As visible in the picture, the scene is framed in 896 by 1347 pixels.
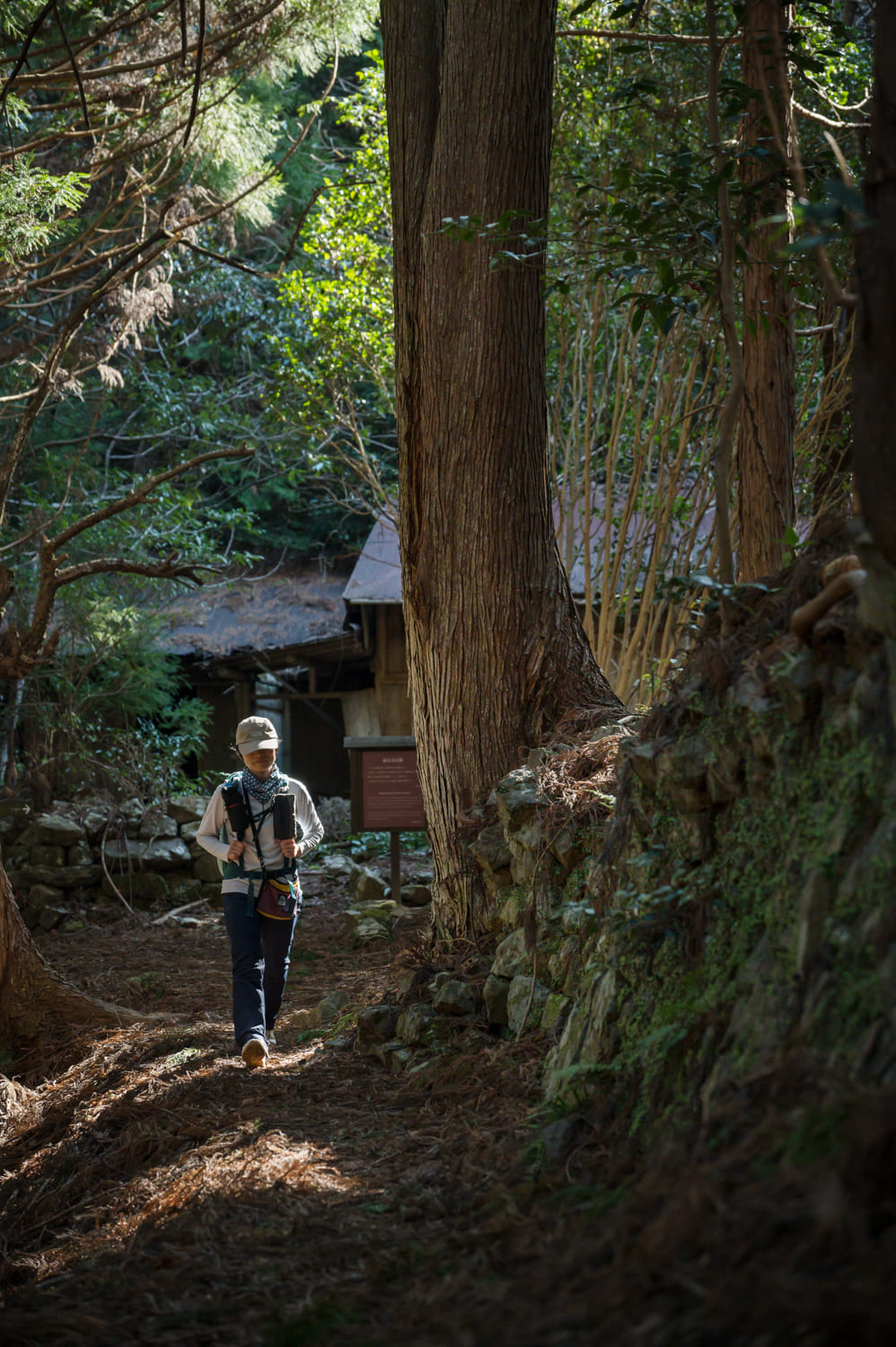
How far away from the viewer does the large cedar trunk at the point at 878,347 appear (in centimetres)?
202

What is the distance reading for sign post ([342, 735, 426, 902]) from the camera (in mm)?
8453

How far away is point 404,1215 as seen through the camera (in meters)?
2.80

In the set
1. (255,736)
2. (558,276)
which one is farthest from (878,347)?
(558,276)

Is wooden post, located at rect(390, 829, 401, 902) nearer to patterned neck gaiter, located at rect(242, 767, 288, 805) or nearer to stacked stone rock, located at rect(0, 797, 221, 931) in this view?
stacked stone rock, located at rect(0, 797, 221, 931)

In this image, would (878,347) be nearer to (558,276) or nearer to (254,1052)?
(254,1052)

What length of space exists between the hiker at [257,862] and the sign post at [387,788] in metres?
3.01

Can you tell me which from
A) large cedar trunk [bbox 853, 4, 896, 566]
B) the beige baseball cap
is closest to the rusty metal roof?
Result: the beige baseball cap

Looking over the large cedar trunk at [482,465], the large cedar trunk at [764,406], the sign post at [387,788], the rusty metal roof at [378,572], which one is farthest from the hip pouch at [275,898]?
the rusty metal roof at [378,572]

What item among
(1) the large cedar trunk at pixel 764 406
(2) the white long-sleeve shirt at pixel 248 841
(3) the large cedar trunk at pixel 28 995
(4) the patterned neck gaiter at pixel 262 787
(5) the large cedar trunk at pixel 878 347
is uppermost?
(1) the large cedar trunk at pixel 764 406

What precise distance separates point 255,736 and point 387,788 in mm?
3315

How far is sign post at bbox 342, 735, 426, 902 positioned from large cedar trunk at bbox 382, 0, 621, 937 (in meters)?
3.25

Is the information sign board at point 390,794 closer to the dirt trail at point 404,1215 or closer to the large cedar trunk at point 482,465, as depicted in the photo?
the dirt trail at point 404,1215

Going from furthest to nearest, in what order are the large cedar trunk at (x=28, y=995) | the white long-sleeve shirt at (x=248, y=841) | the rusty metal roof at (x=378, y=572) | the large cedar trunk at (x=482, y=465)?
the rusty metal roof at (x=378, y=572) < the large cedar trunk at (x=28, y=995) < the white long-sleeve shirt at (x=248, y=841) < the large cedar trunk at (x=482, y=465)

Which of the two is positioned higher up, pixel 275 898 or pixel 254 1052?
pixel 275 898
